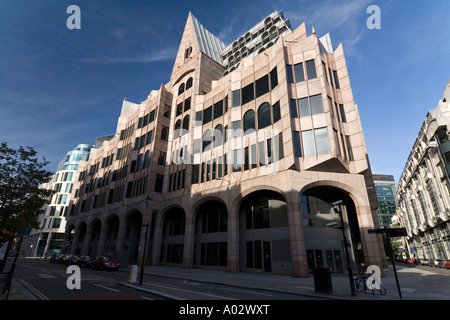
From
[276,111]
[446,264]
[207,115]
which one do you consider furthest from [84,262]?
[446,264]

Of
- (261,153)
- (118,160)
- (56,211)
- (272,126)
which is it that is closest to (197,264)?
(261,153)

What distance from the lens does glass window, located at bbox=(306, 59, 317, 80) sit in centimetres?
2433

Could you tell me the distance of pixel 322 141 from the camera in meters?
21.9

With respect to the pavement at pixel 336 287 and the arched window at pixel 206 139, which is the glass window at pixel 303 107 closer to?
the arched window at pixel 206 139

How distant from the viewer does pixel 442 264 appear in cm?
3422

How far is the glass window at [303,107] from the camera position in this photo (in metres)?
23.3

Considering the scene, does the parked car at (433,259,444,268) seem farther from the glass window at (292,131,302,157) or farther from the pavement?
the glass window at (292,131,302,157)

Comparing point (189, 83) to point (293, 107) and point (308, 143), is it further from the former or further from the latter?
point (308, 143)

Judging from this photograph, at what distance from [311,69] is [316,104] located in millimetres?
4309

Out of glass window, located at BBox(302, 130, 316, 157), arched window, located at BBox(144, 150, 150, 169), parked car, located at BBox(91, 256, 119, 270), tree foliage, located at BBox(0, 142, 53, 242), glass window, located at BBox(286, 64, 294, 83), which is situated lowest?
parked car, located at BBox(91, 256, 119, 270)

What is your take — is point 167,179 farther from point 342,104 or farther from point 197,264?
point 342,104

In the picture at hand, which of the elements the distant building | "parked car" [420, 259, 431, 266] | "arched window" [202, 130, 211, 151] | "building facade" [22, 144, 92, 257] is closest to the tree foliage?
"arched window" [202, 130, 211, 151]

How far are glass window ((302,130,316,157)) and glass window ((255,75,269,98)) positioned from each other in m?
7.83

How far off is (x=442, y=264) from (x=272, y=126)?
34566 millimetres
